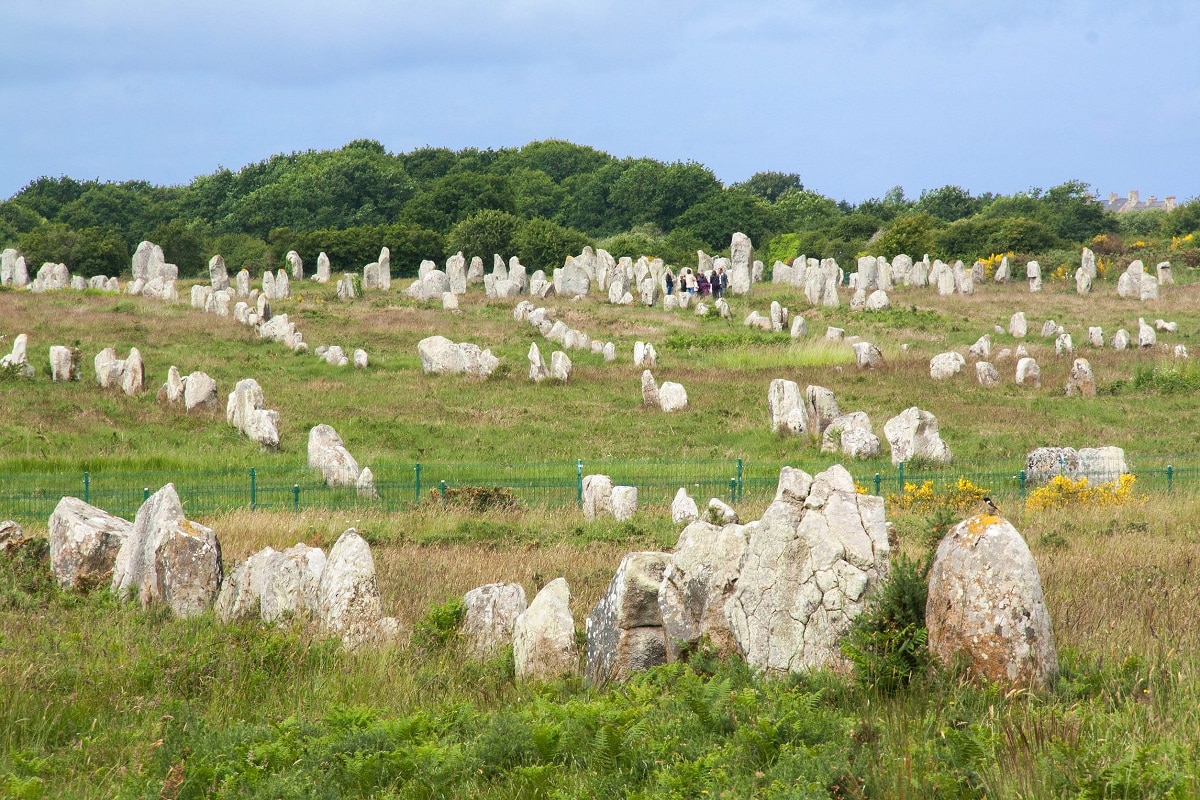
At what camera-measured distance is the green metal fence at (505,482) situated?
1869 cm

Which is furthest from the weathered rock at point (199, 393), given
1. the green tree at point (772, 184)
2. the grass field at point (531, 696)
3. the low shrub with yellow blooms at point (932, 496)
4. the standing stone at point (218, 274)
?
the green tree at point (772, 184)

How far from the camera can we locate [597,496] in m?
17.7

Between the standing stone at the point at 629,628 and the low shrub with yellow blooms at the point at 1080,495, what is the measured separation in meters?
10.5

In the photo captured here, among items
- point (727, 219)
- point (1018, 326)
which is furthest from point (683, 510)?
point (727, 219)

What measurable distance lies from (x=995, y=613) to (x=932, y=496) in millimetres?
11858

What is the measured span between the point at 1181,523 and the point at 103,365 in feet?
85.6

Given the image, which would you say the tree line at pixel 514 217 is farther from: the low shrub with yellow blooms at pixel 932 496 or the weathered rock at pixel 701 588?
the weathered rock at pixel 701 588

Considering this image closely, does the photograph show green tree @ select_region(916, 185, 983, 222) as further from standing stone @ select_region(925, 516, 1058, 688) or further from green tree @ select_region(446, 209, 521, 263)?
standing stone @ select_region(925, 516, 1058, 688)

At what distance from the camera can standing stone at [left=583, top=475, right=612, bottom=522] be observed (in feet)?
57.3

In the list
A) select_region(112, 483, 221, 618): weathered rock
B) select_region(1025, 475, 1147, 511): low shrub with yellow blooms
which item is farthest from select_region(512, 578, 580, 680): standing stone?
select_region(1025, 475, 1147, 511): low shrub with yellow blooms

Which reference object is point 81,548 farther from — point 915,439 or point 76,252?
point 76,252

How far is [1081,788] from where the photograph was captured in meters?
5.12

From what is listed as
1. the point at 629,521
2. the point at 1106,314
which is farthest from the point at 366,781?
Answer: the point at 1106,314

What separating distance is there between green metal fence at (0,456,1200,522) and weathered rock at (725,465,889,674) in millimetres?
10014
